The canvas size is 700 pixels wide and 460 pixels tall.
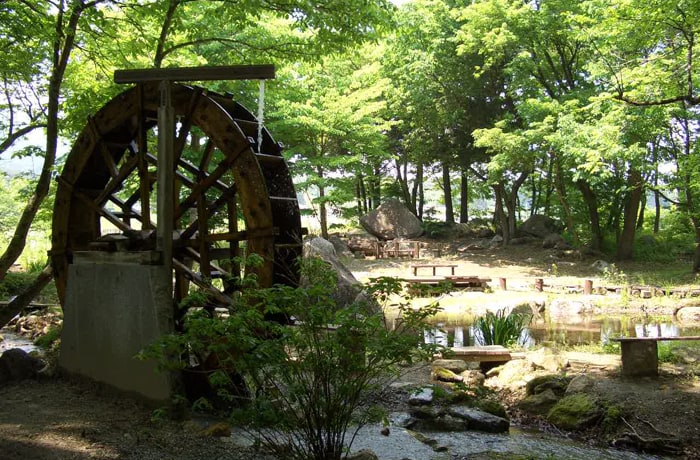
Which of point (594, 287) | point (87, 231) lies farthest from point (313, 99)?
point (87, 231)

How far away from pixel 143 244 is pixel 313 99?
12.0 m

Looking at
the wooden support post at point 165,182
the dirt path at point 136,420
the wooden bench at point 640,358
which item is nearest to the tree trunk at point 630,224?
the dirt path at point 136,420

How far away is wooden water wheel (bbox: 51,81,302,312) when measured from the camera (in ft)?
17.7

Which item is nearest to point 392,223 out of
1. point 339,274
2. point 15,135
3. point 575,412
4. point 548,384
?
point 339,274

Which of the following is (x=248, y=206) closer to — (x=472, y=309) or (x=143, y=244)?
(x=143, y=244)

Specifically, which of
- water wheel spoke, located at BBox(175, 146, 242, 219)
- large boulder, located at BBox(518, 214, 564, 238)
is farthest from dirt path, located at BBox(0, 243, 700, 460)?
large boulder, located at BBox(518, 214, 564, 238)

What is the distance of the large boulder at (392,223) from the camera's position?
2347 cm

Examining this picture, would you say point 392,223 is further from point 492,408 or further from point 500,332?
point 492,408

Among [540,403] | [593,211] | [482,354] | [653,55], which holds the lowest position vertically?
[540,403]

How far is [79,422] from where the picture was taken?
4.50 m

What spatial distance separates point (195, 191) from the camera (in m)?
5.69

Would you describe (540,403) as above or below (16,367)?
below

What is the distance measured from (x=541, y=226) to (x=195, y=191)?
63.3ft

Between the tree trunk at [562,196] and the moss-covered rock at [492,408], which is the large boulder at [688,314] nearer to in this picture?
the moss-covered rock at [492,408]
